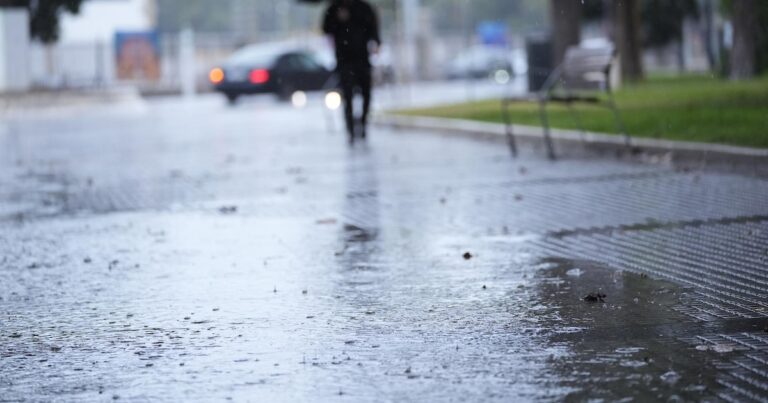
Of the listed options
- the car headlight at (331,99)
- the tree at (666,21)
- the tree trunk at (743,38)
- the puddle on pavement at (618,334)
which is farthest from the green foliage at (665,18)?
the puddle on pavement at (618,334)

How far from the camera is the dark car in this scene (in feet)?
120

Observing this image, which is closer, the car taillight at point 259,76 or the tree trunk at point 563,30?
the tree trunk at point 563,30

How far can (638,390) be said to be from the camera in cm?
457

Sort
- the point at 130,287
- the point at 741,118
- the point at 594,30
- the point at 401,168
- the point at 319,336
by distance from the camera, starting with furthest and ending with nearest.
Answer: the point at 594,30
the point at 741,118
the point at 401,168
the point at 130,287
the point at 319,336

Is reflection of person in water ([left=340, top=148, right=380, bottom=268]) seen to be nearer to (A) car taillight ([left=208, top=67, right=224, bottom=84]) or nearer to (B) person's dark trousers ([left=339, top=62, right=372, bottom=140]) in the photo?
(B) person's dark trousers ([left=339, top=62, right=372, bottom=140])

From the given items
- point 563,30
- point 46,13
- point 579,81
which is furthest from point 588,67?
point 46,13

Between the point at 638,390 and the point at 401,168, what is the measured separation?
938 cm

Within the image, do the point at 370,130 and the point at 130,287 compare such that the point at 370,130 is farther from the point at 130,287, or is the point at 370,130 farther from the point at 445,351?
the point at 445,351

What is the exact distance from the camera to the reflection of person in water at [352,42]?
18.1 meters

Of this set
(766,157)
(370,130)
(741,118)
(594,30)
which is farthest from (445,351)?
(594,30)

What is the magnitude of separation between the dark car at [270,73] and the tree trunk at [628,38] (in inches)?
270

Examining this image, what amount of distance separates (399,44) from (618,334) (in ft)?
83.8

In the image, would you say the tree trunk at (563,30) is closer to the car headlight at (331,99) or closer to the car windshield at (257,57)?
the car headlight at (331,99)

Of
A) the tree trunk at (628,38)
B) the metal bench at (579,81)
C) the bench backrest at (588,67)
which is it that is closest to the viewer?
the metal bench at (579,81)
